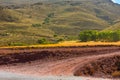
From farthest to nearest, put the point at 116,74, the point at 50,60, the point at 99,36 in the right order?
the point at 99,36 → the point at 50,60 → the point at 116,74

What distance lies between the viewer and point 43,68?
157ft

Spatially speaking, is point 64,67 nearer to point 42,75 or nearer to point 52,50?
point 42,75

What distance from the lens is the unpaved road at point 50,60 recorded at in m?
46.4

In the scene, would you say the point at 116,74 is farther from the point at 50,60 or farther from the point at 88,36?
the point at 88,36

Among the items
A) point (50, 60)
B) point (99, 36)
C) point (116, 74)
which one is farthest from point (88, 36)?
point (116, 74)

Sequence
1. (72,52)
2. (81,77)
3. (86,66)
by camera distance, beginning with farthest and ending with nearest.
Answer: (72,52)
(86,66)
(81,77)

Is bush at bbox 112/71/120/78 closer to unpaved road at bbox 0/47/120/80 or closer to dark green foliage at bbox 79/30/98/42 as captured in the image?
unpaved road at bbox 0/47/120/80

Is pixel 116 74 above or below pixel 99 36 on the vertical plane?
above

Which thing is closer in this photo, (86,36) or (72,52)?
(72,52)

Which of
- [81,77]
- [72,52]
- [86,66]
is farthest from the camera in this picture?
[72,52]

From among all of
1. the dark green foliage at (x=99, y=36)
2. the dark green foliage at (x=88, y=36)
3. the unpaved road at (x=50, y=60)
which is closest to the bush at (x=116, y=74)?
the unpaved road at (x=50, y=60)

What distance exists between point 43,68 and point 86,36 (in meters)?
51.9

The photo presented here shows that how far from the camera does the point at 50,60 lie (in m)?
51.1

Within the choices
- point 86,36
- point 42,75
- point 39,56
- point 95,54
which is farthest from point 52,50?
point 86,36
